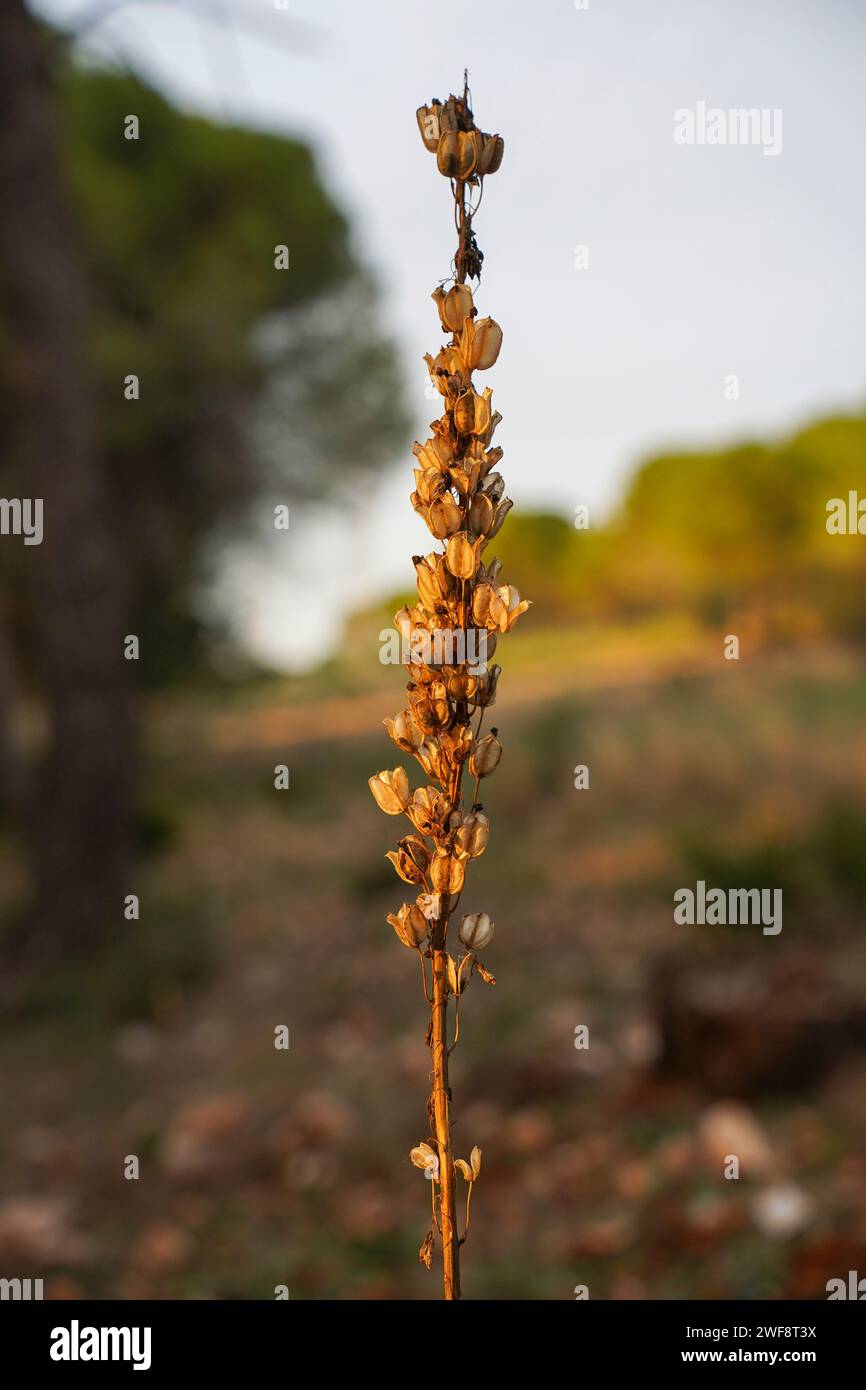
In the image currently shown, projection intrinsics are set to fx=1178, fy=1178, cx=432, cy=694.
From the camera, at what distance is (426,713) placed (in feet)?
1.45

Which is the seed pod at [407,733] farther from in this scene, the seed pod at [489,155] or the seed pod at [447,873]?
the seed pod at [489,155]

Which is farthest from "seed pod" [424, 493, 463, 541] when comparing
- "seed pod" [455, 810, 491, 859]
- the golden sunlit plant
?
"seed pod" [455, 810, 491, 859]

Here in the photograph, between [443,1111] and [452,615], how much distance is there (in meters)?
0.19

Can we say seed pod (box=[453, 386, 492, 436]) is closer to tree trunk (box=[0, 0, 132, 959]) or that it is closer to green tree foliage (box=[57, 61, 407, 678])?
tree trunk (box=[0, 0, 132, 959])

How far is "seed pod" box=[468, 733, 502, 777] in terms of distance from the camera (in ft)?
1.52

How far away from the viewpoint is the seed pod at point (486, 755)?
18.3 inches

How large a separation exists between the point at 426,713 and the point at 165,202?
11977 millimetres

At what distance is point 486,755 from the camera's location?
1.56 feet

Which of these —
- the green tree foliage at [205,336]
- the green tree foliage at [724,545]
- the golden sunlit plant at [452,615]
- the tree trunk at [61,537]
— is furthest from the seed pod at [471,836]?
the green tree foliage at [724,545]

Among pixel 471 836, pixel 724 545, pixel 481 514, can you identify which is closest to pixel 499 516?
pixel 481 514

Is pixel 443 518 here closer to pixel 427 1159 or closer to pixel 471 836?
pixel 471 836
